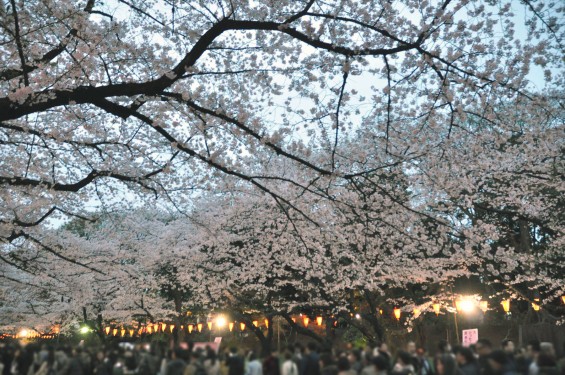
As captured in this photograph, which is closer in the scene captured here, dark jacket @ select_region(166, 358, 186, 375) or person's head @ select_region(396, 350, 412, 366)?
person's head @ select_region(396, 350, 412, 366)

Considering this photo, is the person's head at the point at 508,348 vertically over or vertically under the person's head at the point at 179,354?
over

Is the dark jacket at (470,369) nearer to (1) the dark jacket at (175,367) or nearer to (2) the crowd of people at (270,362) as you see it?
(2) the crowd of people at (270,362)

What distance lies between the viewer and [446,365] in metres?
5.88

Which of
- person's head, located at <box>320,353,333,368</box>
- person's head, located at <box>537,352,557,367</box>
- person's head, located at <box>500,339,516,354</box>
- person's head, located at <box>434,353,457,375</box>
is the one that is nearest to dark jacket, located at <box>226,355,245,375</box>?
person's head, located at <box>320,353,333,368</box>

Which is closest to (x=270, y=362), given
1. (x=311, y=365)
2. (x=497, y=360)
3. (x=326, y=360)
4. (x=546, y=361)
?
(x=311, y=365)

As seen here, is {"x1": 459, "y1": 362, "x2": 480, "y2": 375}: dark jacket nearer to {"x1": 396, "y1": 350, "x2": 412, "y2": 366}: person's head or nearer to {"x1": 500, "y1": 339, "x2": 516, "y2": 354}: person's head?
{"x1": 396, "y1": 350, "x2": 412, "y2": 366}: person's head

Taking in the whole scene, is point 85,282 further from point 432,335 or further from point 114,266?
point 432,335

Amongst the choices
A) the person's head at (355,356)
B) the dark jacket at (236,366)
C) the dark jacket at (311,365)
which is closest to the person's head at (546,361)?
the person's head at (355,356)

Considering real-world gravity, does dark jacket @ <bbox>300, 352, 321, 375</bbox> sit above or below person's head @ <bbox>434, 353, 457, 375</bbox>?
below

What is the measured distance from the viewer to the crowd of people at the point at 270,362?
595 centimetres

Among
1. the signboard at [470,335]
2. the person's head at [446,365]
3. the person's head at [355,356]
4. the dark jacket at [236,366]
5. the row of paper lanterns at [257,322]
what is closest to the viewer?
the person's head at [446,365]

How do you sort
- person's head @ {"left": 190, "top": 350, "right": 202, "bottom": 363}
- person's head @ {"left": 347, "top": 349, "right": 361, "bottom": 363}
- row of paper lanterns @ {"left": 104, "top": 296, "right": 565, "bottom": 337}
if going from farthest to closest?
row of paper lanterns @ {"left": 104, "top": 296, "right": 565, "bottom": 337}, person's head @ {"left": 190, "top": 350, "right": 202, "bottom": 363}, person's head @ {"left": 347, "top": 349, "right": 361, "bottom": 363}

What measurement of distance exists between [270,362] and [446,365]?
293 cm

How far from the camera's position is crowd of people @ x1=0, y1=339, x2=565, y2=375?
5.95 meters
